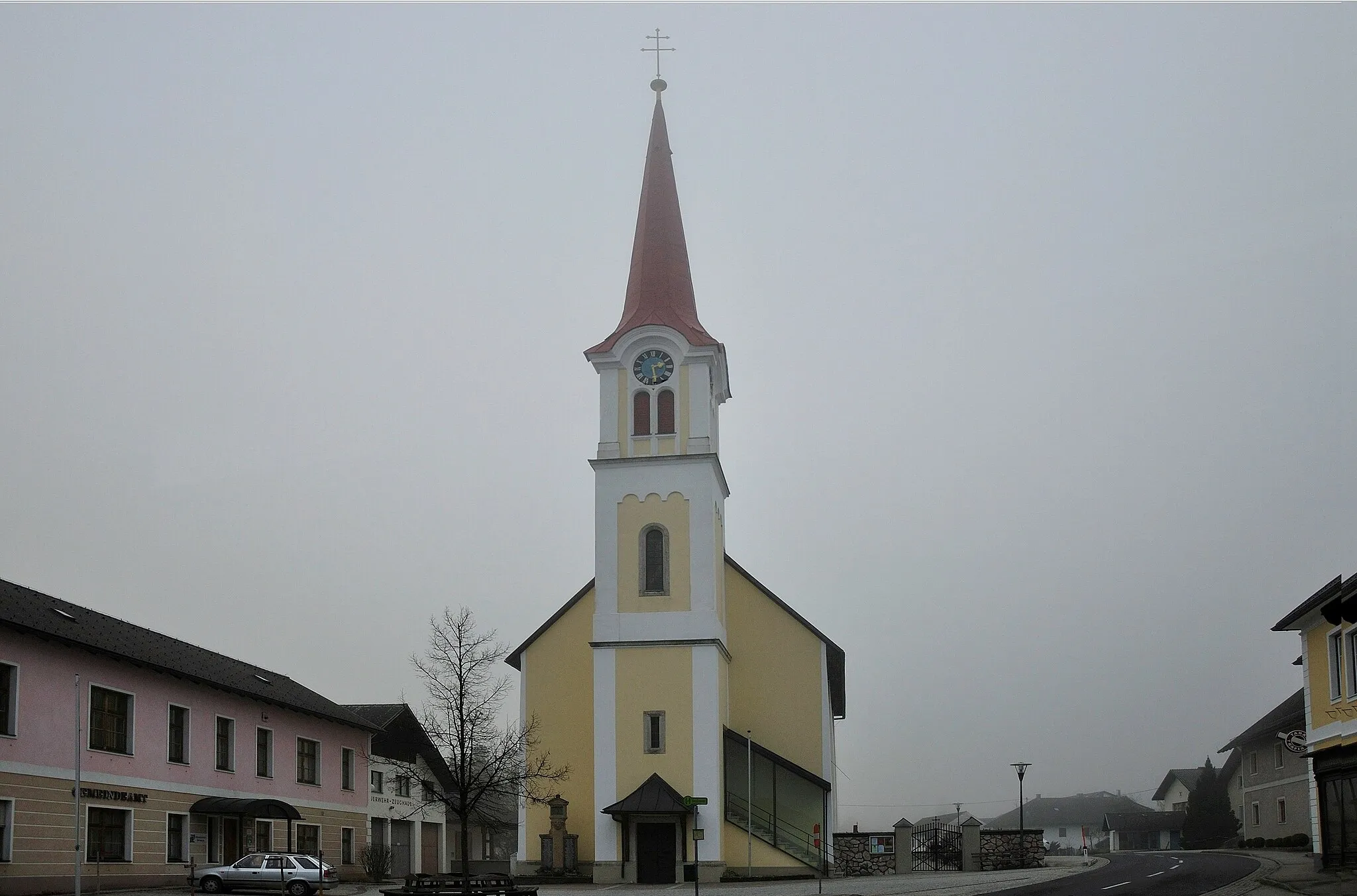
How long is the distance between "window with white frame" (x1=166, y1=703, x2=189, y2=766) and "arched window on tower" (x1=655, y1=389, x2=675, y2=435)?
17.1 meters

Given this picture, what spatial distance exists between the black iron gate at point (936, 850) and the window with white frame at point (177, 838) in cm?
2216

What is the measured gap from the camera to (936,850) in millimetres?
45344

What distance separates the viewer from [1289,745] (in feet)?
117

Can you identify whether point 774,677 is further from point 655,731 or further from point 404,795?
point 404,795

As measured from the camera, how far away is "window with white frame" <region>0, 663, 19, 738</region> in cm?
2994

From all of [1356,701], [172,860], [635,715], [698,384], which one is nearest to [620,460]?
[698,384]

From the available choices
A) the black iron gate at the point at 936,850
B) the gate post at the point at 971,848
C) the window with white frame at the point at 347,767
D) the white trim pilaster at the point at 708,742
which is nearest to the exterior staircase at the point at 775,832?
the white trim pilaster at the point at 708,742

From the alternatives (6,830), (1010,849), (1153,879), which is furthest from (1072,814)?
(6,830)

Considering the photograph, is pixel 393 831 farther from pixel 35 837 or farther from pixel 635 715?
pixel 35 837

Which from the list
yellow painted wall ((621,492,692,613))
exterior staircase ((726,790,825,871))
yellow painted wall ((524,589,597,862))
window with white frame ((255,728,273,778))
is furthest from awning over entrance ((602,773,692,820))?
window with white frame ((255,728,273,778))

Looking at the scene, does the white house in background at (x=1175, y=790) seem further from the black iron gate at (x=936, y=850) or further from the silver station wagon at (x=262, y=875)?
the silver station wagon at (x=262, y=875)

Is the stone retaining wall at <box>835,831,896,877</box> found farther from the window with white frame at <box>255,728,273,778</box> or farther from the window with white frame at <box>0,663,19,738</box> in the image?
the window with white frame at <box>0,663,19,738</box>

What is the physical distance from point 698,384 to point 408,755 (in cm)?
2478

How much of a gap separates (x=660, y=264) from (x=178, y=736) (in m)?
22.0
